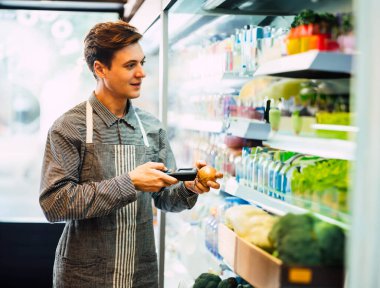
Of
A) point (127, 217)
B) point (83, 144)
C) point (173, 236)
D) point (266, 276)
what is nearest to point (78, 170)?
point (83, 144)

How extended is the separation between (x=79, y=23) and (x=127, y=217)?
332 cm

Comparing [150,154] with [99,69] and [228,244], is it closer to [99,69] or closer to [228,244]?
[99,69]

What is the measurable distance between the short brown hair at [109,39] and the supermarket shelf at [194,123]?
0.68 meters

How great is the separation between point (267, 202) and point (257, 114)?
0.38 m

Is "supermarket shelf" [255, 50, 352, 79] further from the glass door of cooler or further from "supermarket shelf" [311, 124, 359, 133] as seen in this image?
"supermarket shelf" [311, 124, 359, 133]

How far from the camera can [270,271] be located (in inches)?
67.8

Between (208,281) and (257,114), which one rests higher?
(257,114)

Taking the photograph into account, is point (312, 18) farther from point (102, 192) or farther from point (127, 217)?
point (127, 217)

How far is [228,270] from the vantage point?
10.3ft

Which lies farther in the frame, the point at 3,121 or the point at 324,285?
the point at 3,121

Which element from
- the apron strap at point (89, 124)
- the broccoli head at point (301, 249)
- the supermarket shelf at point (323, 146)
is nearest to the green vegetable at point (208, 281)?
the apron strap at point (89, 124)

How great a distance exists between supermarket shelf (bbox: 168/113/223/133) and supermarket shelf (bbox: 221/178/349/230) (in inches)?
14.8

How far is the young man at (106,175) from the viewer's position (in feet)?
8.56

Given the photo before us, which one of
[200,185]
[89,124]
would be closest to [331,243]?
[200,185]
